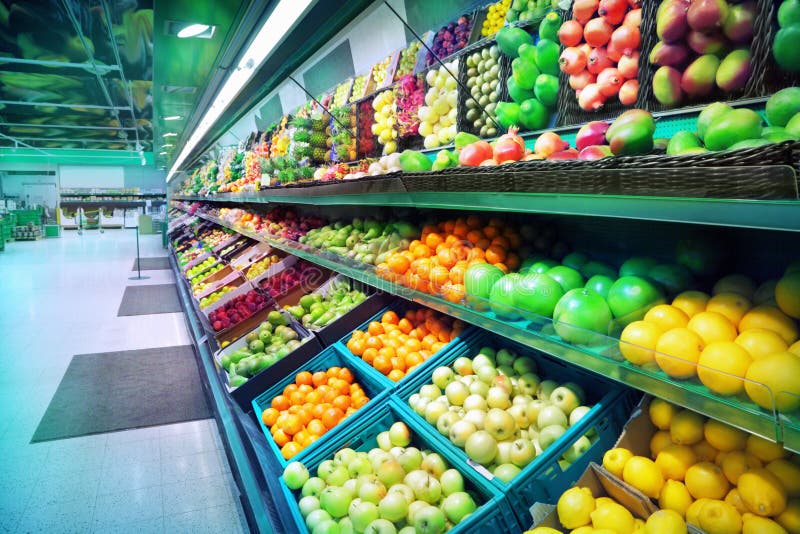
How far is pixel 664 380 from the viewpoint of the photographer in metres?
0.88

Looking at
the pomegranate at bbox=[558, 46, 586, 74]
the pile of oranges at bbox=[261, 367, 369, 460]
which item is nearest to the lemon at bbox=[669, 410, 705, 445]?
the pomegranate at bbox=[558, 46, 586, 74]

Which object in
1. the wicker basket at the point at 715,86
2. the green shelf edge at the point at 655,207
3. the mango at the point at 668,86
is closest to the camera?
the green shelf edge at the point at 655,207

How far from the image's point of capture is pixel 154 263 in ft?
36.6

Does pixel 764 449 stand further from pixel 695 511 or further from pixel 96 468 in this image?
pixel 96 468

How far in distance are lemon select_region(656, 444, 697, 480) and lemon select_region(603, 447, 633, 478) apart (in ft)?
0.21

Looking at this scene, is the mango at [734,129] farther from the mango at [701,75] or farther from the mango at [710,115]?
the mango at [701,75]

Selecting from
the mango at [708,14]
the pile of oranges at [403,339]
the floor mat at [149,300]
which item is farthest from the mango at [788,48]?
the floor mat at [149,300]

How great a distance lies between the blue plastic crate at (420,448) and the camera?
1187 mm

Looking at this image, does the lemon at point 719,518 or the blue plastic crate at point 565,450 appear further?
the blue plastic crate at point 565,450

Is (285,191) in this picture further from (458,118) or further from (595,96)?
(595,96)

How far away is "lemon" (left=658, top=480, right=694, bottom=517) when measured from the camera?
1.00 m

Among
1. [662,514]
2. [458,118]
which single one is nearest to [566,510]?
[662,514]

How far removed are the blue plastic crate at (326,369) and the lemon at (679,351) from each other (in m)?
1.11

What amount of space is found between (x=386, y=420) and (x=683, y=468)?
102 centimetres
